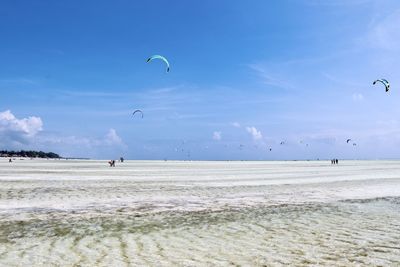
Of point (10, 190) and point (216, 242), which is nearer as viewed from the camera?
point (216, 242)

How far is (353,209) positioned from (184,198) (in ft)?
24.8

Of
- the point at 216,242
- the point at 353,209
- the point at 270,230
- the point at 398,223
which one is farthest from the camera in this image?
the point at 353,209

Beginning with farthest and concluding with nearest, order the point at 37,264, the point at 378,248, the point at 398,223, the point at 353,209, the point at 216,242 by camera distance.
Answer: the point at 353,209
the point at 398,223
the point at 216,242
the point at 378,248
the point at 37,264

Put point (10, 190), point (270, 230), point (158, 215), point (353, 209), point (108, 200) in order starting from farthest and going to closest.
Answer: point (10, 190) → point (108, 200) → point (353, 209) → point (158, 215) → point (270, 230)

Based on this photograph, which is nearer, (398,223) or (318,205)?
(398,223)

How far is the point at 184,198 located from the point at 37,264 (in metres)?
12.2

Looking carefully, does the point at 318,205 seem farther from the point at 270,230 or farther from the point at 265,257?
the point at 265,257

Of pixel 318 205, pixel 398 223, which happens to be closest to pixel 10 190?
pixel 318 205

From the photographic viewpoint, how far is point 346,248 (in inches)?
341

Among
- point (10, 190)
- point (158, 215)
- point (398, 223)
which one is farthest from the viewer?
point (10, 190)

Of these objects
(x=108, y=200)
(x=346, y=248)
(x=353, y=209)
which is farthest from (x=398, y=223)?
(x=108, y=200)

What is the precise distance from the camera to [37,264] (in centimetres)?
754

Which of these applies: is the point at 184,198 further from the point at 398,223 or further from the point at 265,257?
the point at 265,257

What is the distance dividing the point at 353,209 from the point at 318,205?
5.18ft
